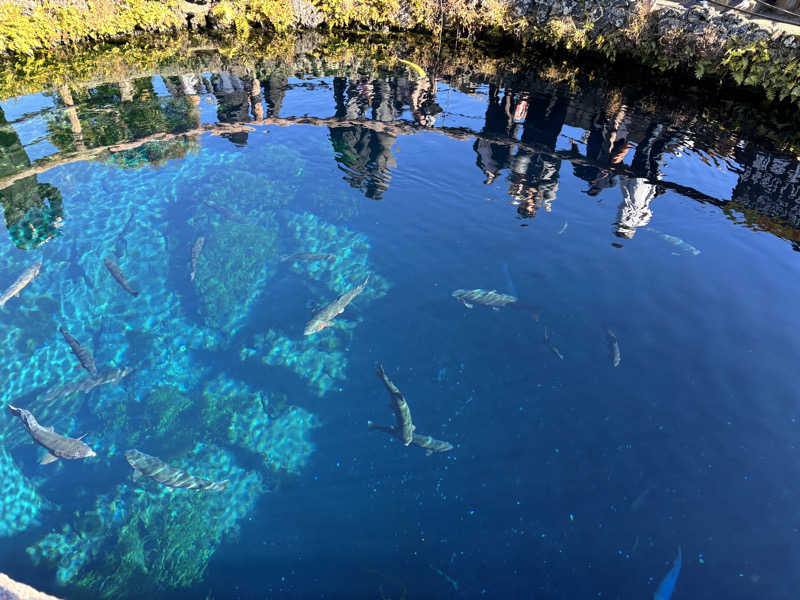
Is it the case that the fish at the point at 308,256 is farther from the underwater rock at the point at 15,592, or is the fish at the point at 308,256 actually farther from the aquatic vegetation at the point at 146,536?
the underwater rock at the point at 15,592

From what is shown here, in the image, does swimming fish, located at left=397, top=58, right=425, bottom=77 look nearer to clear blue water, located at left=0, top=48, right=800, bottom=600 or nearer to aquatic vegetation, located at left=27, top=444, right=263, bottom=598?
clear blue water, located at left=0, top=48, right=800, bottom=600

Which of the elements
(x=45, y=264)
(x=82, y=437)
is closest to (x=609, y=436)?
(x=82, y=437)

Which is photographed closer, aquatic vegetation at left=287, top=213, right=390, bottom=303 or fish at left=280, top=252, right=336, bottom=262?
aquatic vegetation at left=287, top=213, right=390, bottom=303

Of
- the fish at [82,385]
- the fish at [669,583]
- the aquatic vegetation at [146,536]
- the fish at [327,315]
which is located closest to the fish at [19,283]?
the fish at [82,385]

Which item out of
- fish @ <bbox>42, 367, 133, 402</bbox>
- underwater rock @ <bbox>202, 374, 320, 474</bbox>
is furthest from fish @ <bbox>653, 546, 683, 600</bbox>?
fish @ <bbox>42, 367, 133, 402</bbox>

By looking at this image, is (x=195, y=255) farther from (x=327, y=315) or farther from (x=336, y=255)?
(x=327, y=315)

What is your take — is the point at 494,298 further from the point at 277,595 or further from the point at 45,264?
the point at 45,264
